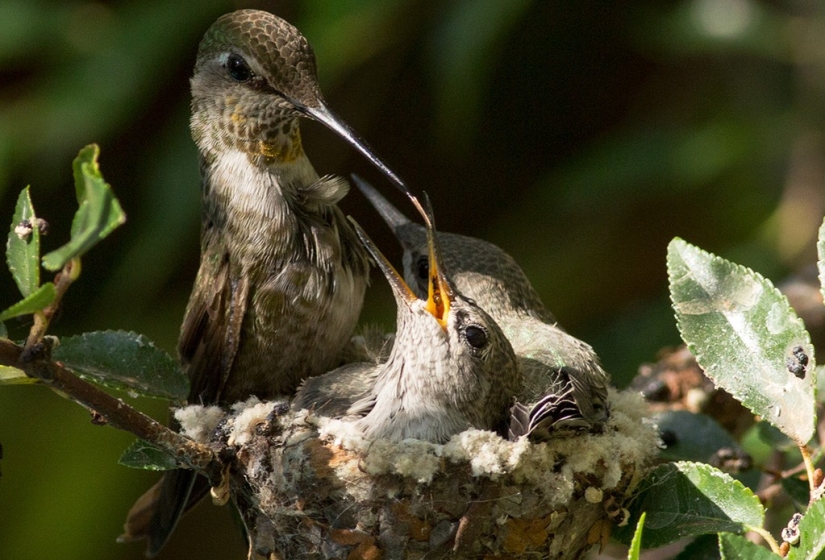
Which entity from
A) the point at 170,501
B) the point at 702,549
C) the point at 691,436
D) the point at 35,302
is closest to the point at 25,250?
the point at 35,302

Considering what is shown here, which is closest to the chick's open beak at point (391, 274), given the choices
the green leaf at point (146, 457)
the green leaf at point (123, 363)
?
the green leaf at point (123, 363)

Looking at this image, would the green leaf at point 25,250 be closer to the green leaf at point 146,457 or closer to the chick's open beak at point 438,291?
the green leaf at point 146,457

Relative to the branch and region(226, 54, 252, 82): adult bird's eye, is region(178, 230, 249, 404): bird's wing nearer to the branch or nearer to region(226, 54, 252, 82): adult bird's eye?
region(226, 54, 252, 82): adult bird's eye

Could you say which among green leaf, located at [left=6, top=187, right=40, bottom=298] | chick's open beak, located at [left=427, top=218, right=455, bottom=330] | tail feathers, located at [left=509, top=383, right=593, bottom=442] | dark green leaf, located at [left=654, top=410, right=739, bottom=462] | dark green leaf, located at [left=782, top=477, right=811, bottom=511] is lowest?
dark green leaf, located at [left=782, top=477, right=811, bottom=511]

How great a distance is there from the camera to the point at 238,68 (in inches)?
89.0

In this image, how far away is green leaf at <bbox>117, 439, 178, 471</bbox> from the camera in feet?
5.63

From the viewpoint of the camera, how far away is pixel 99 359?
5.50ft

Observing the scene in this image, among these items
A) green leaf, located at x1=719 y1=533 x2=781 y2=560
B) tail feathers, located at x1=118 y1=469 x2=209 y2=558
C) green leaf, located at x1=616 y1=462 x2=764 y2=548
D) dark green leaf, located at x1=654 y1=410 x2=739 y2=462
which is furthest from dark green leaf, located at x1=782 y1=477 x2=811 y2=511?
tail feathers, located at x1=118 y1=469 x2=209 y2=558

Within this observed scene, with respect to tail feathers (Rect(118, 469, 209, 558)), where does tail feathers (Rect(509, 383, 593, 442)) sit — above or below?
Answer: above

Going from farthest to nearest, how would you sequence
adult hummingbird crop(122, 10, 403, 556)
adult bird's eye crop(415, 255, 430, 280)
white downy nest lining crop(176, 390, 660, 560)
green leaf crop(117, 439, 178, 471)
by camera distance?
adult bird's eye crop(415, 255, 430, 280) → adult hummingbird crop(122, 10, 403, 556) → white downy nest lining crop(176, 390, 660, 560) → green leaf crop(117, 439, 178, 471)

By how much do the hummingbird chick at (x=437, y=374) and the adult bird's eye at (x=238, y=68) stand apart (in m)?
0.42

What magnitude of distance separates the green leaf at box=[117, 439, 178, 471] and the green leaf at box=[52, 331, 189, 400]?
9 cm

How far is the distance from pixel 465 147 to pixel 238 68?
3.08 metres

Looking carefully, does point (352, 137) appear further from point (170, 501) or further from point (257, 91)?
point (170, 501)
